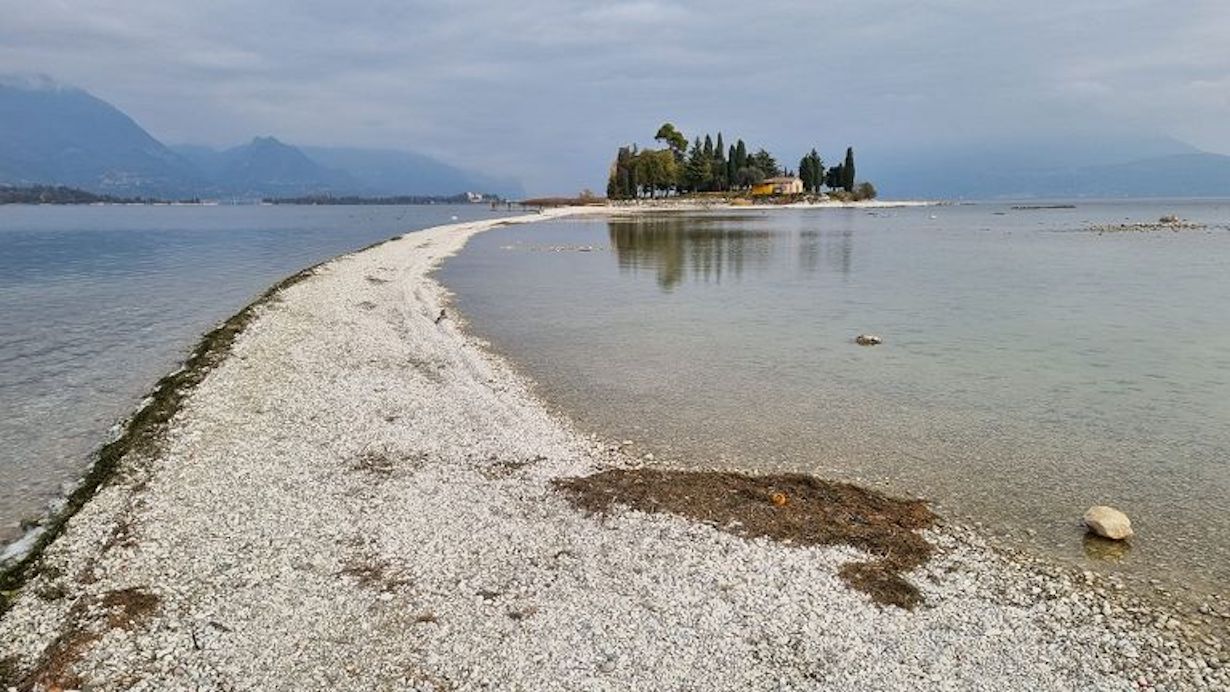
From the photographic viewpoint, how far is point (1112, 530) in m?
10.2

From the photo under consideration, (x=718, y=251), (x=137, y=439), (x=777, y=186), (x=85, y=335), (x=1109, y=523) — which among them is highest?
(x=777, y=186)

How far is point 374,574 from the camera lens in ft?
30.6

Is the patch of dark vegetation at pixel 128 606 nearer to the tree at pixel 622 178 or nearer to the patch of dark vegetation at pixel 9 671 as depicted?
the patch of dark vegetation at pixel 9 671

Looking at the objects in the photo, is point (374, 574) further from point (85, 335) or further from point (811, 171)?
point (811, 171)

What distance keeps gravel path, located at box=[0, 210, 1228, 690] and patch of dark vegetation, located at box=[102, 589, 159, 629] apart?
0.03 m

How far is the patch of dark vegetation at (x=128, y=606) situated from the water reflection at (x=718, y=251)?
30.8m

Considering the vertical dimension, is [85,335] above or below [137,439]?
above

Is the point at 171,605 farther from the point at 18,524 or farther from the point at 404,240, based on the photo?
the point at 404,240

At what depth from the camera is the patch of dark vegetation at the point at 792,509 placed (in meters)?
9.69

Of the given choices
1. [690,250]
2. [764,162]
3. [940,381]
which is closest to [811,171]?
[764,162]

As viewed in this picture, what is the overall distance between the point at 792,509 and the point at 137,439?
11.9m

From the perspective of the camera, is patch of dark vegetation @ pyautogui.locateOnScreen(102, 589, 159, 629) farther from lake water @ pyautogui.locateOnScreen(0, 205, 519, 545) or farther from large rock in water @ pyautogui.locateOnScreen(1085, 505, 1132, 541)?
large rock in water @ pyautogui.locateOnScreen(1085, 505, 1132, 541)

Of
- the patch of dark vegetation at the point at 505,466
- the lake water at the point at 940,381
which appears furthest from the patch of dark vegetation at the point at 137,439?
the lake water at the point at 940,381

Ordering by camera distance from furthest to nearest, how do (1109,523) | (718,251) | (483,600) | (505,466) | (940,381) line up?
(718,251) → (940,381) → (505,466) → (1109,523) → (483,600)
